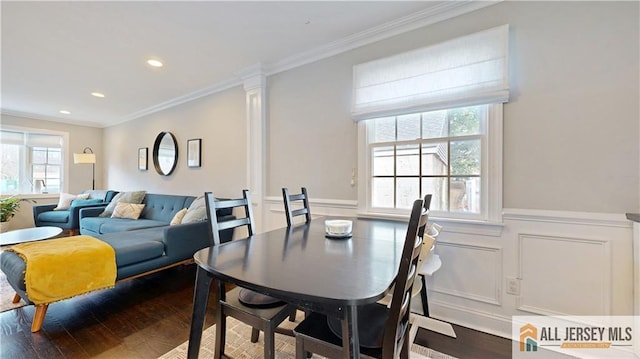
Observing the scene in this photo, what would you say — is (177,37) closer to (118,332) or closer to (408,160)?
(408,160)

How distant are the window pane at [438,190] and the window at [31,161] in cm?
733

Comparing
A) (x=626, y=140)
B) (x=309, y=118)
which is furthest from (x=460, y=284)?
(x=309, y=118)

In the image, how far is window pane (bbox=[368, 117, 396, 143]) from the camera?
2.33m

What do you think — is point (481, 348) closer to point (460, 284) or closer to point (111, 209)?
point (460, 284)

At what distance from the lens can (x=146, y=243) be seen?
2.55 m

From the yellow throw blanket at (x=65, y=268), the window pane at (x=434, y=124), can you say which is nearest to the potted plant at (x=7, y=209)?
the yellow throw blanket at (x=65, y=268)

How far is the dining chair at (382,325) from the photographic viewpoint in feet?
2.92

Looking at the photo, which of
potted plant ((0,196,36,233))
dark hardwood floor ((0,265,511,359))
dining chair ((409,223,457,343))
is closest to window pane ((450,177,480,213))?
A: dining chair ((409,223,457,343))

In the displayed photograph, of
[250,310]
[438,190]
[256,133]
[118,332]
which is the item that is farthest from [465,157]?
[118,332]

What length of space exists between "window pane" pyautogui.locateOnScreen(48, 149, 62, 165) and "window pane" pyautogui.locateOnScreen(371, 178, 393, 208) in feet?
22.7

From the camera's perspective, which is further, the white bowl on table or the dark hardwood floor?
the dark hardwood floor

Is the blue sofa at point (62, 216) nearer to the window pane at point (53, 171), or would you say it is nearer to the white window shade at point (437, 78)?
the window pane at point (53, 171)

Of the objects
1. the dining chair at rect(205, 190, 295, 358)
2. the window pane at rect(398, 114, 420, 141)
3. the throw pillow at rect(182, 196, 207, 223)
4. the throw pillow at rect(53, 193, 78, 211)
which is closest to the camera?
the dining chair at rect(205, 190, 295, 358)

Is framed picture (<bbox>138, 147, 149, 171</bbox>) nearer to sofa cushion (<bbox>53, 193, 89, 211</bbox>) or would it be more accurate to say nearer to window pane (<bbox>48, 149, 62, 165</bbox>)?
sofa cushion (<bbox>53, 193, 89, 211</bbox>)
